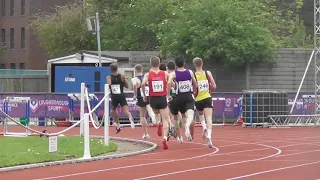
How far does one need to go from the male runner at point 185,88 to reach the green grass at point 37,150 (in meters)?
1.77

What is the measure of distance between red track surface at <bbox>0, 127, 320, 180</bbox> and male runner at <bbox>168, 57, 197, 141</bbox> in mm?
712

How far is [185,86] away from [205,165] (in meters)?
3.44

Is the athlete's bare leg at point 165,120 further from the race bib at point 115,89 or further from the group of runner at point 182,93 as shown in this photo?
the race bib at point 115,89

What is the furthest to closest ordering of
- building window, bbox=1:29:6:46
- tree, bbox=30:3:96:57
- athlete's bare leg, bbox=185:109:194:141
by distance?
building window, bbox=1:29:6:46
tree, bbox=30:3:96:57
athlete's bare leg, bbox=185:109:194:141

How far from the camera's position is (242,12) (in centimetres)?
3250

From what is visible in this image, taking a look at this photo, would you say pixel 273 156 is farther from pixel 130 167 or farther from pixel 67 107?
pixel 67 107

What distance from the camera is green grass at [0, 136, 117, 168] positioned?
39.3ft

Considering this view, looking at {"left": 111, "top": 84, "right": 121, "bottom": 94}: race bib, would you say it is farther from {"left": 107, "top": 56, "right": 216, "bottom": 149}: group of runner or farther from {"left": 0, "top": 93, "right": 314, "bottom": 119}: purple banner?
{"left": 0, "top": 93, "right": 314, "bottom": 119}: purple banner

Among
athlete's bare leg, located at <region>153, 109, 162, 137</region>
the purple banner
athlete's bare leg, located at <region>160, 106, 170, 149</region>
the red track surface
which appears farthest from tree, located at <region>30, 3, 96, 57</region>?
the red track surface

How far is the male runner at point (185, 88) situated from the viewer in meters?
14.6

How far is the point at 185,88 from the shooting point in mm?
14703

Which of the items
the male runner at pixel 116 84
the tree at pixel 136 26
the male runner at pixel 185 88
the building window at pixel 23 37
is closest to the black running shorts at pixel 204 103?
the male runner at pixel 185 88

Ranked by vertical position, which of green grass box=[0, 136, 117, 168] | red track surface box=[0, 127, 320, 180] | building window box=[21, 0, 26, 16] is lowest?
red track surface box=[0, 127, 320, 180]

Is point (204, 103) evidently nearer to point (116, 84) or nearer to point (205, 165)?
point (205, 165)
